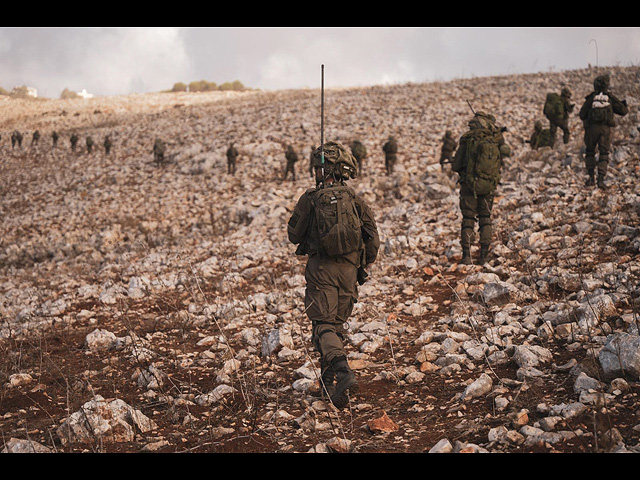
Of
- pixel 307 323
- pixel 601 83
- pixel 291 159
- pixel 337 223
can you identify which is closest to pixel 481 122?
pixel 601 83

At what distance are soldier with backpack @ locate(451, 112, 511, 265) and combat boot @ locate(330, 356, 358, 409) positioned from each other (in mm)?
3797

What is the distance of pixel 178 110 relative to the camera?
2817 cm

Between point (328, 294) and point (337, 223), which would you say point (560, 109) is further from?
point (328, 294)

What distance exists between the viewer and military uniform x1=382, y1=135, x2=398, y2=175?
507 inches

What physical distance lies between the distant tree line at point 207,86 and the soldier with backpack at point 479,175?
53.3 m

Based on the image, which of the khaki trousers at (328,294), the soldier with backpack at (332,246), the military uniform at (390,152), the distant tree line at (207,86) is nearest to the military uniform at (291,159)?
the military uniform at (390,152)

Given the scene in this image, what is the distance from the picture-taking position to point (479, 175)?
6.58m

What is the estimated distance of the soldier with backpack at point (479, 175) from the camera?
21.6ft

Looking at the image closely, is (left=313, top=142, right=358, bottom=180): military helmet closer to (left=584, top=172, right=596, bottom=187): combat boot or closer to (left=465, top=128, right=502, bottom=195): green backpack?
(left=465, top=128, right=502, bottom=195): green backpack

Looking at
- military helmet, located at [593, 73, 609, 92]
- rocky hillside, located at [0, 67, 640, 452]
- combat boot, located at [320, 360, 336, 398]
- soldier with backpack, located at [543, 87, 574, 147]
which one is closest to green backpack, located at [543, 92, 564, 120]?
soldier with backpack, located at [543, 87, 574, 147]

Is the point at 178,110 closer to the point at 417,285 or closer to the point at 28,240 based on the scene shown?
the point at 28,240

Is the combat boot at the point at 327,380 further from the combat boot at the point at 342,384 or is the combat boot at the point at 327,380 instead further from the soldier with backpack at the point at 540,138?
the soldier with backpack at the point at 540,138

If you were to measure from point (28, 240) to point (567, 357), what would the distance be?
12.9 meters
